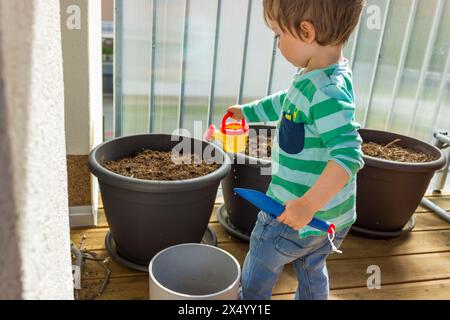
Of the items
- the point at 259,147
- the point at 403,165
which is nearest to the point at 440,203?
the point at 403,165

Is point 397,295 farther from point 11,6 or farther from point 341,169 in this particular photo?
point 11,6

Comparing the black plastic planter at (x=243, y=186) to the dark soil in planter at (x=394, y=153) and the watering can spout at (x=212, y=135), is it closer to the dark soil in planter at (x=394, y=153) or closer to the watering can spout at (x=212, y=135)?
the watering can spout at (x=212, y=135)

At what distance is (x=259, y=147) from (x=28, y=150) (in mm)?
1231

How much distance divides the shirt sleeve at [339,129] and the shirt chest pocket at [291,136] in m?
0.07

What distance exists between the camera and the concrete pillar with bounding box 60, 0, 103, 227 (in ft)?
4.47

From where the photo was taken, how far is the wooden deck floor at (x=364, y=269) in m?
1.35

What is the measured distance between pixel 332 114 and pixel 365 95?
51.8 inches

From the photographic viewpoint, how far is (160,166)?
4.72ft

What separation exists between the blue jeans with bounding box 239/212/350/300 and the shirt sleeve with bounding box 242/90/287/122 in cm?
28

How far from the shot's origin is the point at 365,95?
209 cm
